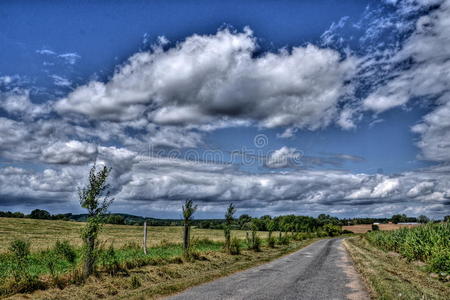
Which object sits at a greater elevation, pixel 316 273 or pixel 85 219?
pixel 85 219

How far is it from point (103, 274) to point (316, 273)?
989 cm

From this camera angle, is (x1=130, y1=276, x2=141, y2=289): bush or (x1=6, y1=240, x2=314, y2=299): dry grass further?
(x1=130, y1=276, x2=141, y2=289): bush

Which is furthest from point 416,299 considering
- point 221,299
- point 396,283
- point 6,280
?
point 6,280

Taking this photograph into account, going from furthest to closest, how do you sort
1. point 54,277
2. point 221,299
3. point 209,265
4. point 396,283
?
point 209,265 < point 396,283 < point 54,277 < point 221,299

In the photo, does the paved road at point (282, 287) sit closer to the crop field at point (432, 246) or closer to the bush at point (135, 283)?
the bush at point (135, 283)

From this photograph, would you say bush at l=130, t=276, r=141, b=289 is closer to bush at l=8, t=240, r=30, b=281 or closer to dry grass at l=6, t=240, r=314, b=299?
dry grass at l=6, t=240, r=314, b=299

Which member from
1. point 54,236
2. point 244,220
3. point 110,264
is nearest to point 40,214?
point 54,236

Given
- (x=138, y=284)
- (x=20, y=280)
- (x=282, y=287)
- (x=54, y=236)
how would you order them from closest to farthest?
(x=20, y=280)
(x=282, y=287)
(x=138, y=284)
(x=54, y=236)

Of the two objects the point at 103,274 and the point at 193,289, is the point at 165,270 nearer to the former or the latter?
the point at 103,274

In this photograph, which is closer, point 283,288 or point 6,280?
point 6,280

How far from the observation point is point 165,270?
16375 mm

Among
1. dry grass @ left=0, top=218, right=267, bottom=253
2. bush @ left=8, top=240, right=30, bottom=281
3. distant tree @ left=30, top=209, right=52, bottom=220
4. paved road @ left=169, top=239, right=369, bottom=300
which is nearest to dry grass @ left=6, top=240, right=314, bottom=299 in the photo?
paved road @ left=169, top=239, right=369, bottom=300

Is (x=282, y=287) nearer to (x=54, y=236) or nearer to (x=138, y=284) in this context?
(x=138, y=284)

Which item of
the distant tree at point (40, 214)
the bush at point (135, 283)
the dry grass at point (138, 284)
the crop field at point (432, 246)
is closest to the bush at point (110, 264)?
the dry grass at point (138, 284)
